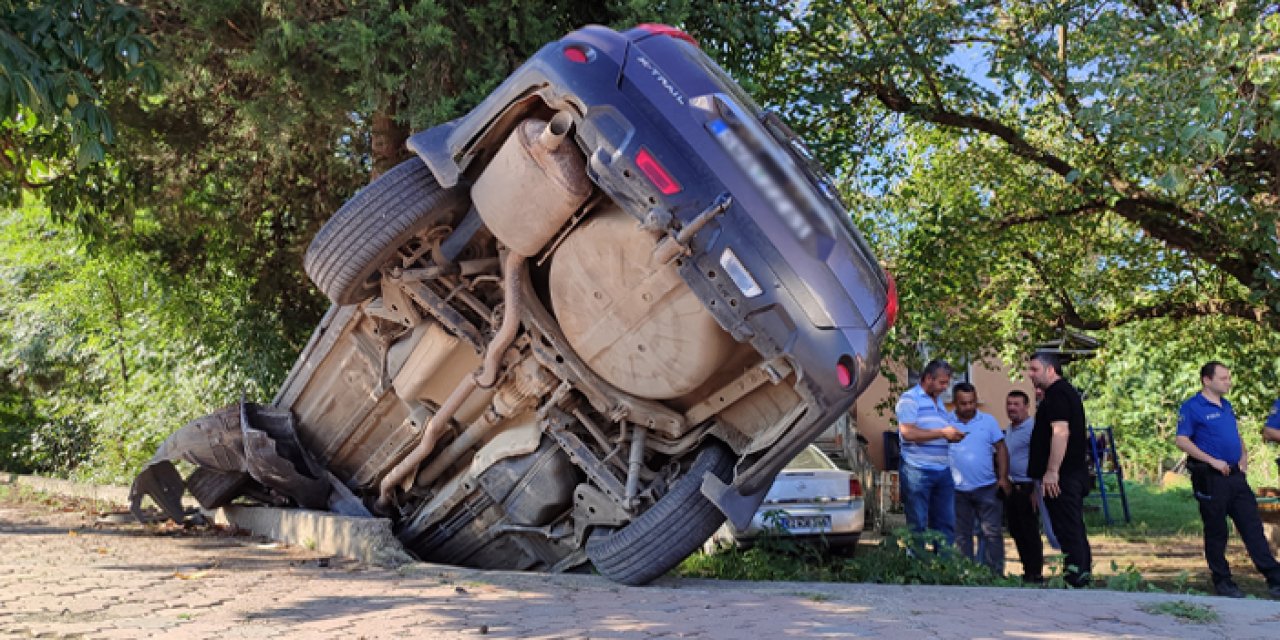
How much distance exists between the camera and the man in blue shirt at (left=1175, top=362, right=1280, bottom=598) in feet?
22.6

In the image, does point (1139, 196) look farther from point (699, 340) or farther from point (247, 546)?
point (247, 546)

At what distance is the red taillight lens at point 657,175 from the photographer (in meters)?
4.71

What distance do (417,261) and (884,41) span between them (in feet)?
21.2

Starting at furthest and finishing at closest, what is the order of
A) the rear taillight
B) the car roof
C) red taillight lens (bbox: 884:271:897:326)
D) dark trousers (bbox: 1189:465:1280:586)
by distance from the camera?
the car roof
dark trousers (bbox: 1189:465:1280:586)
red taillight lens (bbox: 884:271:897:326)
the rear taillight

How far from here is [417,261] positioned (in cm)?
562

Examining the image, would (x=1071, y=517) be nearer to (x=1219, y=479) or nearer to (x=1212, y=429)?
(x=1219, y=479)

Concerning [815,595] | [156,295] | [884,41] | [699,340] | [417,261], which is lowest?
[815,595]

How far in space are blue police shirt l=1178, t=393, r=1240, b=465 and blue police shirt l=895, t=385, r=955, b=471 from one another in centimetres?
160

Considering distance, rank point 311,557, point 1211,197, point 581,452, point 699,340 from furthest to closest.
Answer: point 1211,197, point 311,557, point 581,452, point 699,340

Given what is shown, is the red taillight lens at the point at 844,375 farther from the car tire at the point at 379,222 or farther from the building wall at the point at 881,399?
the building wall at the point at 881,399

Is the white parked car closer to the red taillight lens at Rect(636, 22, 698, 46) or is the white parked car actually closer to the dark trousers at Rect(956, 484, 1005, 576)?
the dark trousers at Rect(956, 484, 1005, 576)

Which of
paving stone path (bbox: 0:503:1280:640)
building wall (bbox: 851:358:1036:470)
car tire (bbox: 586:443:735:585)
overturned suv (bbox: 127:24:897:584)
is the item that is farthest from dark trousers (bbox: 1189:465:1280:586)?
building wall (bbox: 851:358:1036:470)

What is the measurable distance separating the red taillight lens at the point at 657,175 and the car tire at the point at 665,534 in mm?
1426

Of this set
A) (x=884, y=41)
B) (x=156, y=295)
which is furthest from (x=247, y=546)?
(x=884, y=41)
